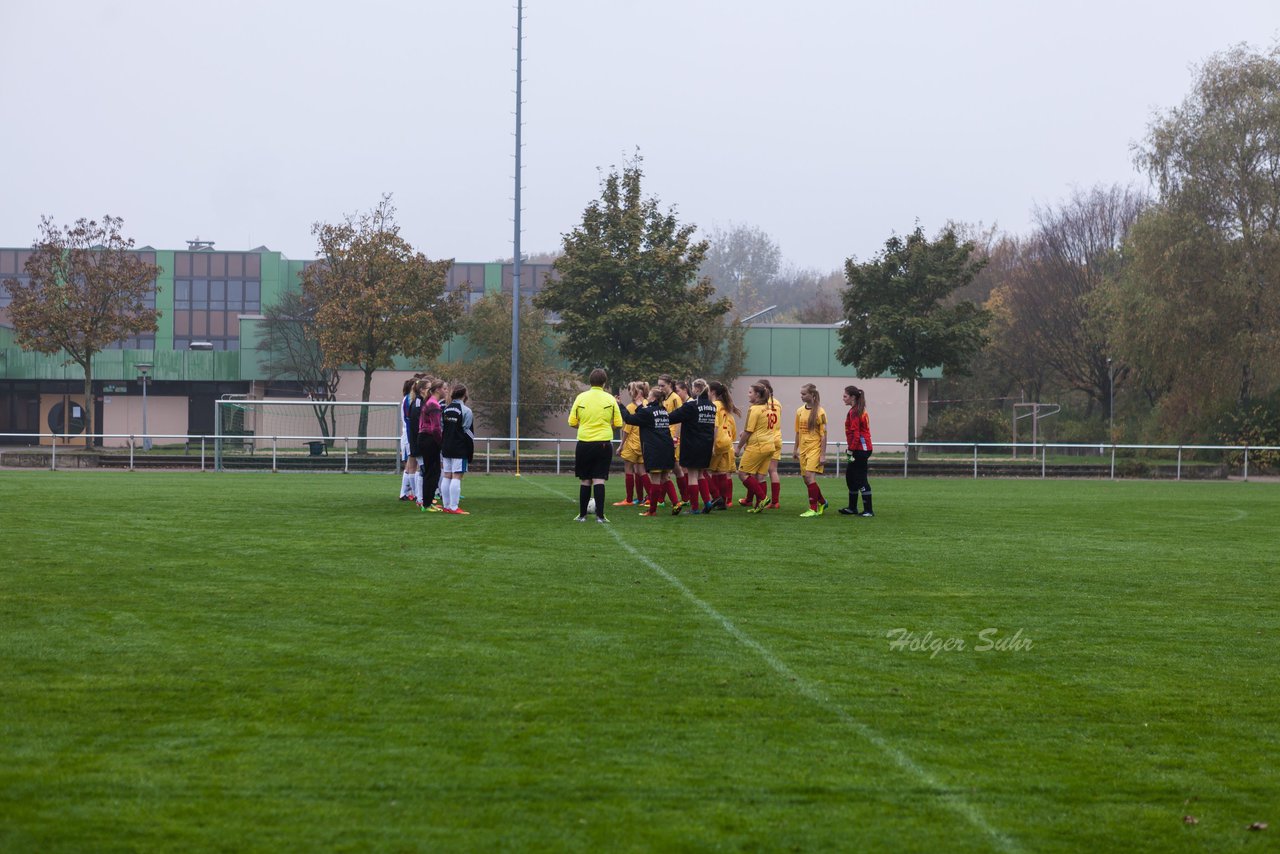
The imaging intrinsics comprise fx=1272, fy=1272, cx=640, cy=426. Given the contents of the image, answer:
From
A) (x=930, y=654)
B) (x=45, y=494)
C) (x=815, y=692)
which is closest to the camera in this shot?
(x=815, y=692)

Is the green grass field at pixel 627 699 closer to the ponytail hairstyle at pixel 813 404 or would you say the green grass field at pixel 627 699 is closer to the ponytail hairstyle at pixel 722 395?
the ponytail hairstyle at pixel 813 404

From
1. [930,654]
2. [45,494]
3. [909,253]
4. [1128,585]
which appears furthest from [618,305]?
[930,654]

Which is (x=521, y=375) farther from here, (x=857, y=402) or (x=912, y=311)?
(x=857, y=402)

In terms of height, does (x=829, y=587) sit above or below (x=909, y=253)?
below

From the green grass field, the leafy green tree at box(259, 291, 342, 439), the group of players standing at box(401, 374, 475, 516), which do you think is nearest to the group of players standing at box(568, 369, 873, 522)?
the group of players standing at box(401, 374, 475, 516)

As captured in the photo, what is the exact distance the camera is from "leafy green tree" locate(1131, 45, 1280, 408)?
3931 centimetres

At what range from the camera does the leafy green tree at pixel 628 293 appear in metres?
39.8

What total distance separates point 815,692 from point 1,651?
4250 millimetres

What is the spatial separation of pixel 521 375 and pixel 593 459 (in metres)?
33.0

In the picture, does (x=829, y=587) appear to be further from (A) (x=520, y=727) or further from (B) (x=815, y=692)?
(A) (x=520, y=727)

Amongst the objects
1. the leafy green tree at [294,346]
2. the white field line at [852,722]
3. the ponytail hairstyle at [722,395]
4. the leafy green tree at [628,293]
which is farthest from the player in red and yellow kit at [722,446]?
the leafy green tree at [294,346]

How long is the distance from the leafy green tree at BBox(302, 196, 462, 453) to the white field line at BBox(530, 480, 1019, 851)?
118 ft

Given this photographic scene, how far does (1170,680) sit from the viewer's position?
21.6ft

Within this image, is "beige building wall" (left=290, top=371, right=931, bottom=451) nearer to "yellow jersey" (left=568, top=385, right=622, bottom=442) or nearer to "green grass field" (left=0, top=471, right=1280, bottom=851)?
"yellow jersey" (left=568, top=385, right=622, bottom=442)
